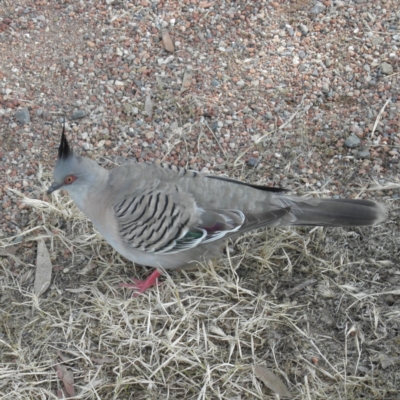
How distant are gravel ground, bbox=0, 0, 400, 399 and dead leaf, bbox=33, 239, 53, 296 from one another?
6 cm

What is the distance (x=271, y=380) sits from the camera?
377 cm

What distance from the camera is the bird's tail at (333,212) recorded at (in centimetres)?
408

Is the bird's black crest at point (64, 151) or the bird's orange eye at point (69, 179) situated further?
the bird's orange eye at point (69, 179)

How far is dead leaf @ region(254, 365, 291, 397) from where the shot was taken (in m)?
3.73

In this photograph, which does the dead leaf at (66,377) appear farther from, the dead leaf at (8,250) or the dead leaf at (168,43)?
the dead leaf at (168,43)

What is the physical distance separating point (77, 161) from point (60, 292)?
0.90 meters

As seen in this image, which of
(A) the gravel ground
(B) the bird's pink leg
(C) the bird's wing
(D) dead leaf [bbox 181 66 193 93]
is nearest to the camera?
(A) the gravel ground

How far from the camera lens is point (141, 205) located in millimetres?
4047

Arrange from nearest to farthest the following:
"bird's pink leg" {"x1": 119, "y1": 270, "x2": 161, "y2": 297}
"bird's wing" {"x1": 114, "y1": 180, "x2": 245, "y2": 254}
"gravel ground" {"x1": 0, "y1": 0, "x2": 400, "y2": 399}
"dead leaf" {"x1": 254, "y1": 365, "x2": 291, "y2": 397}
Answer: "dead leaf" {"x1": 254, "y1": 365, "x2": 291, "y2": 397}
"gravel ground" {"x1": 0, "y1": 0, "x2": 400, "y2": 399}
"bird's wing" {"x1": 114, "y1": 180, "x2": 245, "y2": 254}
"bird's pink leg" {"x1": 119, "y1": 270, "x2": 161, "y2": 297}

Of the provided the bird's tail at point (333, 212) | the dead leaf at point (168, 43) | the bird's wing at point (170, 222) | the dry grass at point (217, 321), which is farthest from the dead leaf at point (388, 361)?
the dead leaf at point (168, 43)

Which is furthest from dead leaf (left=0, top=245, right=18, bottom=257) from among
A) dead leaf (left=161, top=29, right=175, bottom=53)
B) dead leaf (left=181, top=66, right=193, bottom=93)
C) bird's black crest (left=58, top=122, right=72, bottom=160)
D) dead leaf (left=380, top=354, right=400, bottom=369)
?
dead leaf (left=380, top=354, right=400, bottom=369)

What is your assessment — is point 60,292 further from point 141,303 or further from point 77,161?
point 77,161

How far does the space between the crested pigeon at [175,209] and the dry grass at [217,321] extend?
293 millimetres

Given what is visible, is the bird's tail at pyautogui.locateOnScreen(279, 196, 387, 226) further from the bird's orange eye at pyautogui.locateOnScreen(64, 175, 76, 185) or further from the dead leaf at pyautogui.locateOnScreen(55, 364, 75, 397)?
the dead leaf at pyautogui.locateOnScreen(55, 364, 75, 397)
